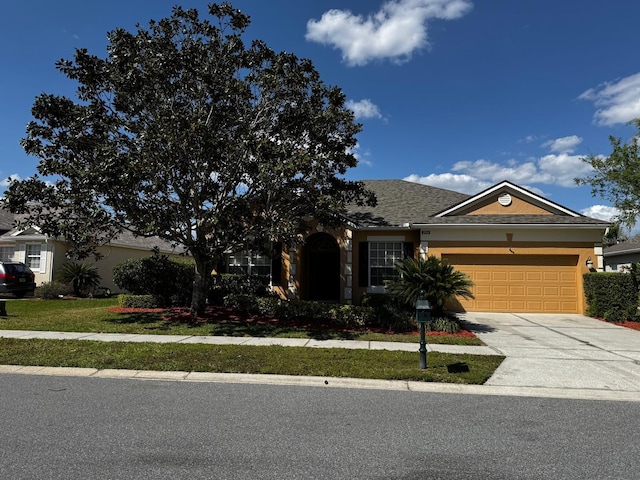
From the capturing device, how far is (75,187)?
11391mm

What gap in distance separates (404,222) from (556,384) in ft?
36.1

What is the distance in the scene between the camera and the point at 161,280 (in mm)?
16531

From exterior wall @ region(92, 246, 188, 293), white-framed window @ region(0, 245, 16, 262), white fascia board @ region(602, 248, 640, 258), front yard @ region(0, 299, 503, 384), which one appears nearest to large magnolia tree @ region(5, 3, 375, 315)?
front yard @ region(0, 299, 503, 384)

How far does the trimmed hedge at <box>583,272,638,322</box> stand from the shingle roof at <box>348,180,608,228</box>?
211cm

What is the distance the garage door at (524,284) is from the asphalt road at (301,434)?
35.8 ft

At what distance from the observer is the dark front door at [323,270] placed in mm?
18641

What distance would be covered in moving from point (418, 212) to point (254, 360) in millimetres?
12252

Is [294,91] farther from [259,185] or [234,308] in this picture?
[234,308]

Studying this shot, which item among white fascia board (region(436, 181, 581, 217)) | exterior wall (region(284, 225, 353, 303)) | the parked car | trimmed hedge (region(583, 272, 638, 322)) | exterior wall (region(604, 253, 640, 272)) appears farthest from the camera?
exterior wall (region(604, 253, 640, 272))

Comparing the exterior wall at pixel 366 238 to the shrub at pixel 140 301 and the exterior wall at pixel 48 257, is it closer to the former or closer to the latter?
the shrub at pixel 140 301

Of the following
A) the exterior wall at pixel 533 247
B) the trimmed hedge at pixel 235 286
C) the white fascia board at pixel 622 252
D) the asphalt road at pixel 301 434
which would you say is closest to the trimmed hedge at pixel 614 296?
the exterior wall at pixel 533 247

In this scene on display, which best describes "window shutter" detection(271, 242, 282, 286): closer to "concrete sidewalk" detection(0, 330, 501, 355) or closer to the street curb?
"concrete sidewalk" detection(0, 330, 501, 355)

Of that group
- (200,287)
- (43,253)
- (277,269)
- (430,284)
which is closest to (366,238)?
(277,269)

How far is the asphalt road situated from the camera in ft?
12.7
